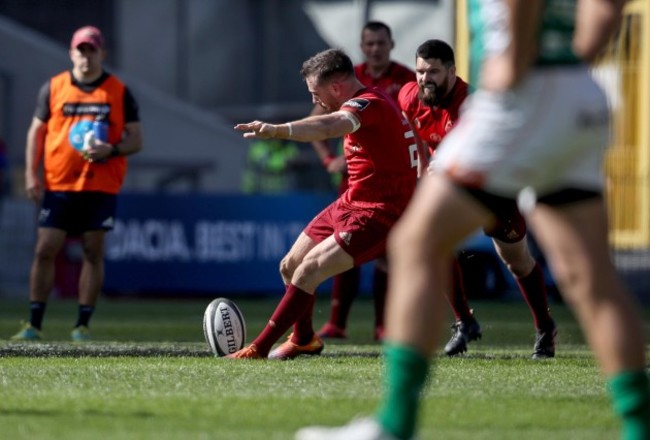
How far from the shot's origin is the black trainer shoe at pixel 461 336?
10.2 meters

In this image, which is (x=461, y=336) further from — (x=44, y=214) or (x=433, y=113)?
(x=44, y=214)

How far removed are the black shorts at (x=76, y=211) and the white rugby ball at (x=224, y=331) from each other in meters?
2.63

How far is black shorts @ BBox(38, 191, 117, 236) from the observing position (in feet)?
39.5

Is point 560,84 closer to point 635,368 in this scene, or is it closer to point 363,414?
point 635,368

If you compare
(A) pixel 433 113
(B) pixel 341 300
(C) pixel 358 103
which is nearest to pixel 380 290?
(B) pixel 341 300

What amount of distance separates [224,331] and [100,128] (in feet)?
9.85

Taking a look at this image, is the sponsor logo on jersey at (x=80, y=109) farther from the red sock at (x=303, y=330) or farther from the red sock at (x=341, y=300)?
the red sock at (x=303, y=330)

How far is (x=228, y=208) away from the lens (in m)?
19.5

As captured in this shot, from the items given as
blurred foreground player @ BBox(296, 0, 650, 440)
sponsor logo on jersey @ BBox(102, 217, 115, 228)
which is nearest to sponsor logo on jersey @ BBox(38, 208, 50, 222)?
sponsor logo on jersey @ BBox(102, 217, 115, 228)

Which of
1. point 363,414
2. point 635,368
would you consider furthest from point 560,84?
point 363,414

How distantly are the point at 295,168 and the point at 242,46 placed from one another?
3539mm

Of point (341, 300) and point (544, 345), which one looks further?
point (341, 300)

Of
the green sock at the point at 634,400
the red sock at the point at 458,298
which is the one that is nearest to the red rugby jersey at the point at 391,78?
the red sock at the point at 458,298

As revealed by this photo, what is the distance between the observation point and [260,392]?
7293 mm
